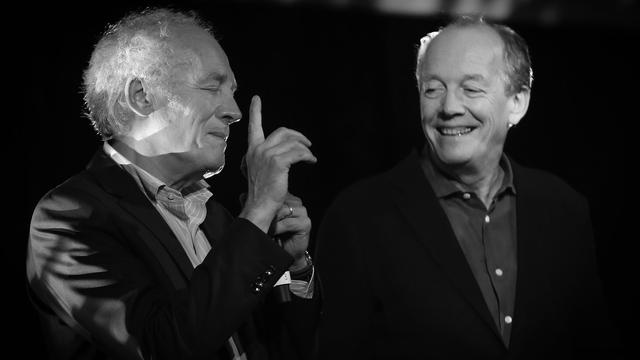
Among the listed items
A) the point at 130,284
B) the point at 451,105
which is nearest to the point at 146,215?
the point at 130,284

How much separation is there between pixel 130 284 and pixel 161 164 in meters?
0.31

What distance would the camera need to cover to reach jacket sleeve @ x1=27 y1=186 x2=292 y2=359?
4.97 ft

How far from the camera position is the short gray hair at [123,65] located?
70.9 inches

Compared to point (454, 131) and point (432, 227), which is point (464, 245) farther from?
point (454, 131)

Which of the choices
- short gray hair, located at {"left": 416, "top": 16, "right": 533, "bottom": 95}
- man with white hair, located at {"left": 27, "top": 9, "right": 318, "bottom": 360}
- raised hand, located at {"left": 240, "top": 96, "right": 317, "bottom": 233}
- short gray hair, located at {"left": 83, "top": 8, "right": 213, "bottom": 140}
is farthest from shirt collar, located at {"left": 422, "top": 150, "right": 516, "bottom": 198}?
short gray hair, located at {"left": 83, "top": 8, "right": 213, "bottom": 140}

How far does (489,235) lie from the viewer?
2248mm

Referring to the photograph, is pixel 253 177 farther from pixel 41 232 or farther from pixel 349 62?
pixel 349 62

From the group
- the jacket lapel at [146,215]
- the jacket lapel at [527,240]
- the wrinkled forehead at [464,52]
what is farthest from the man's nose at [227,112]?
the jacket lapel at [527,240]

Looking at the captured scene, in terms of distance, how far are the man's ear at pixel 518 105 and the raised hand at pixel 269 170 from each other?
915mm

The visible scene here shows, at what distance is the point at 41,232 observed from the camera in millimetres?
1598

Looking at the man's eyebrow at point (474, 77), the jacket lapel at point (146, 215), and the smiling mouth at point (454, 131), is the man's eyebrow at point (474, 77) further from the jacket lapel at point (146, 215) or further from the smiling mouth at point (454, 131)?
the jacket lapel at point (146, 215)

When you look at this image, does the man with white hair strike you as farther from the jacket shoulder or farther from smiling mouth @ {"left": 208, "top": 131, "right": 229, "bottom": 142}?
the jacket shoulder

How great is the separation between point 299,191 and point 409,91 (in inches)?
19.9

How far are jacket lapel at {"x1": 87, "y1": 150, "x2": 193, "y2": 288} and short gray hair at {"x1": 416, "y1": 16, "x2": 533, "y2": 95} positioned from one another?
39.1 inches
